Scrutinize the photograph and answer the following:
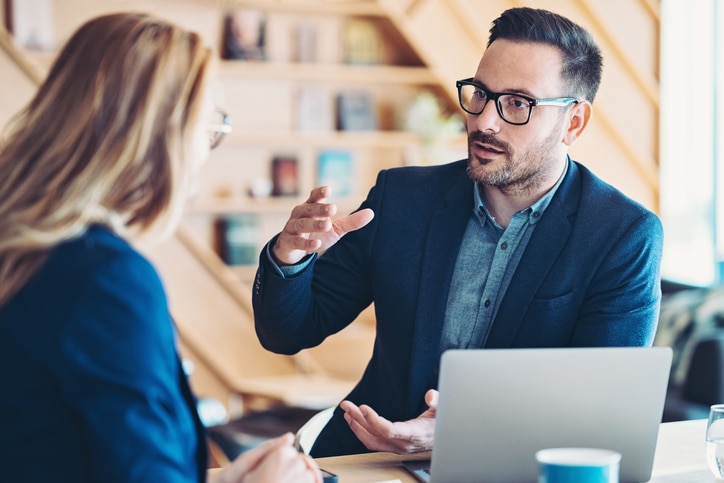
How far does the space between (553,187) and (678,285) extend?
7.44 ft

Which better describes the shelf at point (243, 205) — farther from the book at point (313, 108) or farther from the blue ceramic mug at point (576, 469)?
the blue ceramic mug at point (576, 469)

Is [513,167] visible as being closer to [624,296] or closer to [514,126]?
[514,126]

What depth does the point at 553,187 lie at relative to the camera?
206 centimetres

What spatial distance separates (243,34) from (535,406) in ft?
12.1

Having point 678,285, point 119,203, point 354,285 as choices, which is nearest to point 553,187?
point 354,285

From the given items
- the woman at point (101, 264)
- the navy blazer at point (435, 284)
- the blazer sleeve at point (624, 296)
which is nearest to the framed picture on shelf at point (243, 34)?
the navy blazer at point (435, 284)

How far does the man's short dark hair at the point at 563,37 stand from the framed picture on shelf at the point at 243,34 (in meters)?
2.75

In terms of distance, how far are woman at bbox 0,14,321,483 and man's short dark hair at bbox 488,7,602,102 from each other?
1024mm

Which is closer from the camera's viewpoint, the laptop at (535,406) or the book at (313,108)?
the laptop at (535,406)

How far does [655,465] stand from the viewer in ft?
5.31

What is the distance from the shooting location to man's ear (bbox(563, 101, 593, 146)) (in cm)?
211

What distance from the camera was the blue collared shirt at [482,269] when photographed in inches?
78.3

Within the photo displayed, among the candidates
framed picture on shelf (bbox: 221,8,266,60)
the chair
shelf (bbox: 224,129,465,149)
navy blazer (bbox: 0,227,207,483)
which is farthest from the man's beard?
framed picture on shelf (bbox: 221,8,266,60)

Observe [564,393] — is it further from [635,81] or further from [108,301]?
[635,81]
